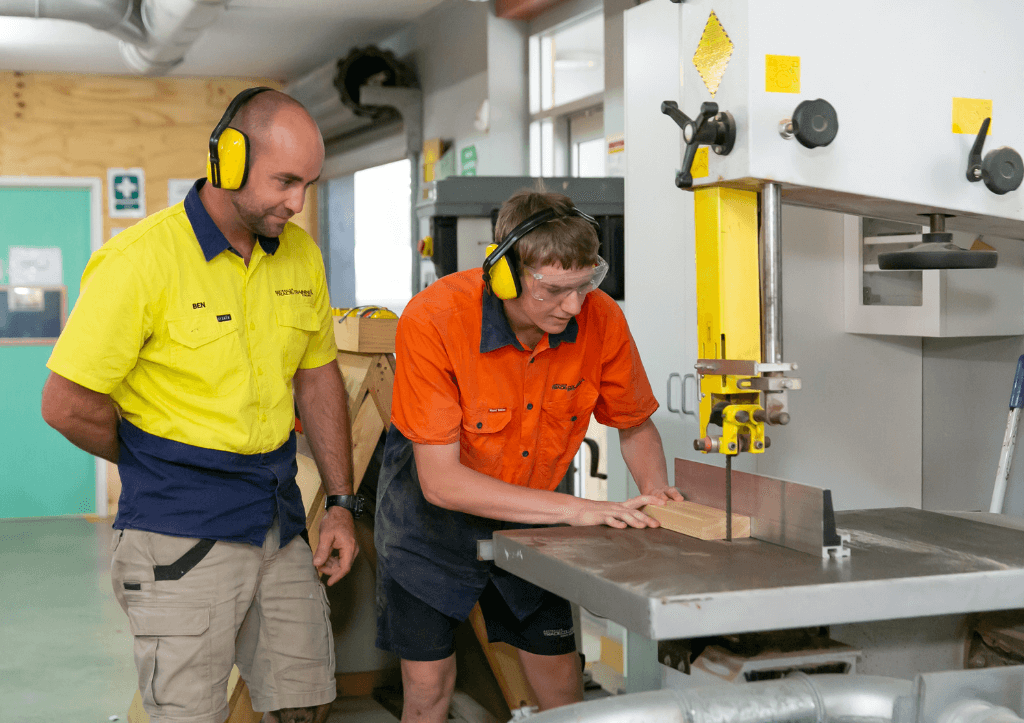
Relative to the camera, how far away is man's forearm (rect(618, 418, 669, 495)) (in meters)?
2.12

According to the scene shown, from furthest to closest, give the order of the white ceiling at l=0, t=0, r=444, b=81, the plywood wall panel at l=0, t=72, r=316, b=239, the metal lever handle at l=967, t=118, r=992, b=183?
1. the plywood wall panel at l=0, t=72, r=316, b=239
2. the white ceiling at l=0, t=0, r=444, b=81
3. the metal lever handle at l=967, t=118, r=992, b=183

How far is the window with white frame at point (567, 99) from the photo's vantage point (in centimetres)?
462

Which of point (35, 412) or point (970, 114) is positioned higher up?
point (970, 114)

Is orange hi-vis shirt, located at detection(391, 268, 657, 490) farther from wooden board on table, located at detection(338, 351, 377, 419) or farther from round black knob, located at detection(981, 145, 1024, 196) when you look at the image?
wooden board on table, located at detection(338, 351, 377, 419)

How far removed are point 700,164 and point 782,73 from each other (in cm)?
17

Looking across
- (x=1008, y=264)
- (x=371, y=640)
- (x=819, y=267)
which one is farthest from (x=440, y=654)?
(x=1008, y=264)

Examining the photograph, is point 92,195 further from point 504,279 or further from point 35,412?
point 504,279

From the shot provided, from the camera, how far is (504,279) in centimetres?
182

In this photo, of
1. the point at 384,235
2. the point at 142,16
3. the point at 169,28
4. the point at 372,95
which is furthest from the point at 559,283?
the point at 384,235

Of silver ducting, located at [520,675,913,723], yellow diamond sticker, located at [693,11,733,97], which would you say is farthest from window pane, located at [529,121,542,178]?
silver ducting, located at [520,675,913,723]

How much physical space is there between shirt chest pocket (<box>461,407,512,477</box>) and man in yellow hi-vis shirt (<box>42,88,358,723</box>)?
1.14 feet

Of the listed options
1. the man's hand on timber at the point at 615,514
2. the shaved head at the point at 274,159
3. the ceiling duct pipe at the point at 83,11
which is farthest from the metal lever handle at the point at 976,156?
the ceiling duct pipe at the point at 83,11

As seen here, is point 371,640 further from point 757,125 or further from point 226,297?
point 757,125

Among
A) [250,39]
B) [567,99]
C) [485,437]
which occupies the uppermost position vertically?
[250,39]
